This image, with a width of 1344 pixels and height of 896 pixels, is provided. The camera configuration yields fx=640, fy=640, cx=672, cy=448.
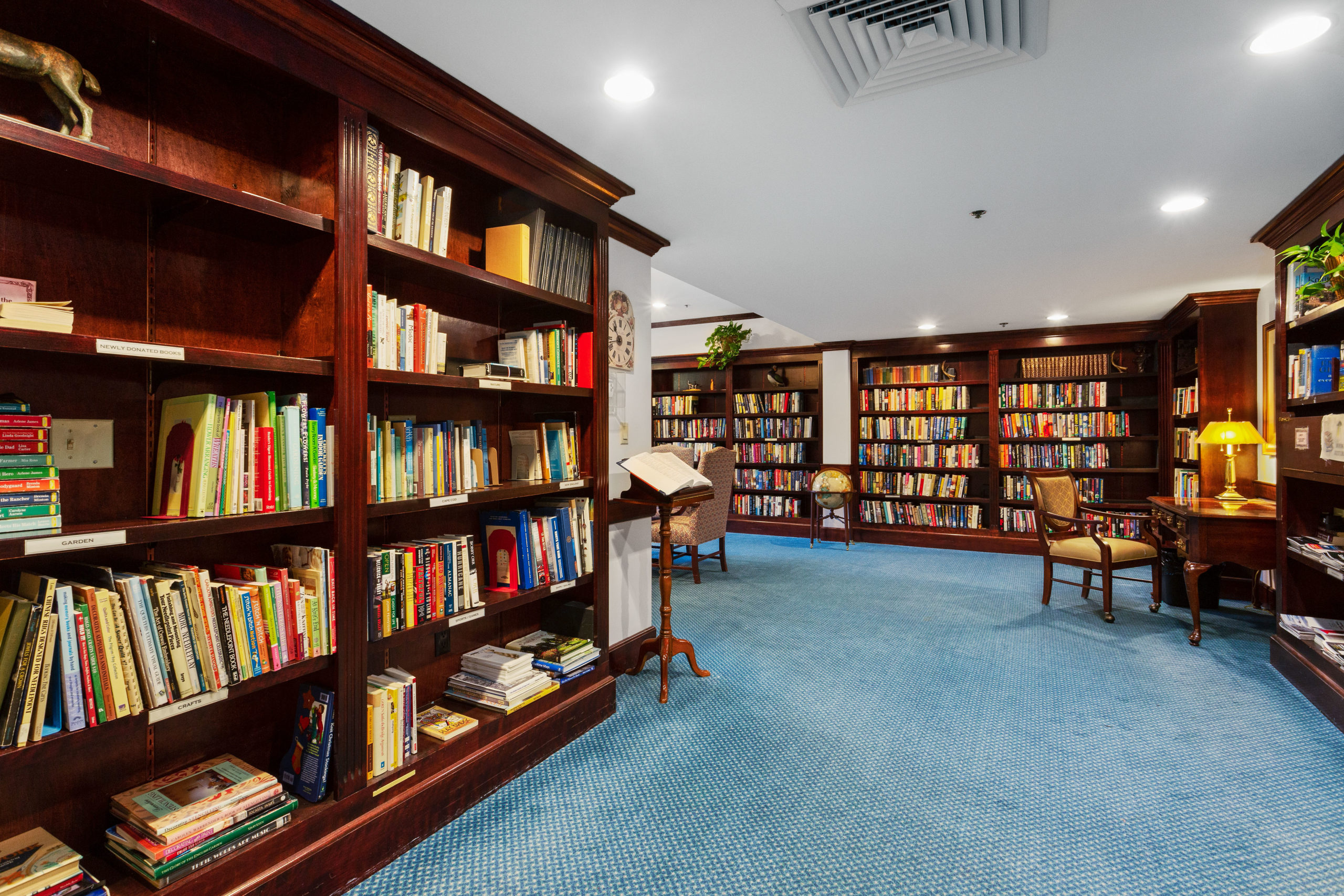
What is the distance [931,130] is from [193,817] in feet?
9.65

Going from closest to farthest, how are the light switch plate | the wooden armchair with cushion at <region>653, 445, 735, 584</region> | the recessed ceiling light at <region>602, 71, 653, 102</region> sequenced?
the light switch plate, the recessed ceiling light at <region>602, 71, 653, 102</region>, the wooden armchair with cushion at <region>653, 445, 735, 584</region>

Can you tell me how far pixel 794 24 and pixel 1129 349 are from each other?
627cm

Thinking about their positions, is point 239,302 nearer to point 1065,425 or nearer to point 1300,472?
point 1300,472

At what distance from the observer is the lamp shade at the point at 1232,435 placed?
13.6 ft

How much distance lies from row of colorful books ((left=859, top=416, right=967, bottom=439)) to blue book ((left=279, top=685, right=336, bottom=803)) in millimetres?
6495

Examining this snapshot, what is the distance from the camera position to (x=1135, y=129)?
2.29 meters

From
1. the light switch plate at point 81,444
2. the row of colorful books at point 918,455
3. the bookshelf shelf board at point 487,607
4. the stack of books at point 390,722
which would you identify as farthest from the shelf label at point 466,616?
the row of colorful books at point 918,455

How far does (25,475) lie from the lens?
1.23 metres

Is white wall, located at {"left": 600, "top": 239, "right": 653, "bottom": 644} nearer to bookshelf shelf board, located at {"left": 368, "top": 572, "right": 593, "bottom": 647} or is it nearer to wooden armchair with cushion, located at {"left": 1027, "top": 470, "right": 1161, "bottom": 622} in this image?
bookshelf shelf board, located at {"left": 368, "top": 572, "right": 593, "bottom": 647}

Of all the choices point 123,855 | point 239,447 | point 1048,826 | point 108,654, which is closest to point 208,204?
point 239,447

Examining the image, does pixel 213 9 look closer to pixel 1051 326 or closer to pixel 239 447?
pixel 239 447

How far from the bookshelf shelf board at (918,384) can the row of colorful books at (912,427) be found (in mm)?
338

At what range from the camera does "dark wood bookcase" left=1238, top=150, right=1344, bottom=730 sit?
2.90 m

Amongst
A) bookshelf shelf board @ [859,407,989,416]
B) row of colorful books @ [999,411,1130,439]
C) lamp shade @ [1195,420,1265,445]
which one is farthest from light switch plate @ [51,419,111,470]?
row of colorful books @ [999,411,1130,439]
